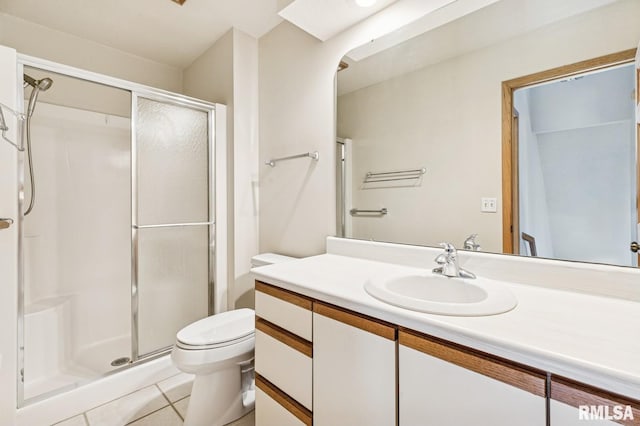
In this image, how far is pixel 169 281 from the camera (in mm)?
2031

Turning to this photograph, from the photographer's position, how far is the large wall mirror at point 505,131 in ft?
3.05

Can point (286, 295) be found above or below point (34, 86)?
below

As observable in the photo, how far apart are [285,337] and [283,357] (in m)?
0.08

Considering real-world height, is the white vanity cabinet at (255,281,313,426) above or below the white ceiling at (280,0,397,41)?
below

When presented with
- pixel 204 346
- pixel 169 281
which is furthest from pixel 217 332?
pixel 169 281

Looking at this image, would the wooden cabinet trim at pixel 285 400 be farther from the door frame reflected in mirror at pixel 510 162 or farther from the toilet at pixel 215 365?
the door frame reflected in mirror at pixel 510 162

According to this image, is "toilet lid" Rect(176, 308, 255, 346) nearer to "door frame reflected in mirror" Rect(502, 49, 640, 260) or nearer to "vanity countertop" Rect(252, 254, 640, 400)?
"vanity countertop" Rect(252, 254, 640, 400)

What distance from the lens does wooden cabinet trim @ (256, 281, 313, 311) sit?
105 cm

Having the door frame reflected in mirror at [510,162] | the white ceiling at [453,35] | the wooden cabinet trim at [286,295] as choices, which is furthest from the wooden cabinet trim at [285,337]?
the white ceiling at [453,35]

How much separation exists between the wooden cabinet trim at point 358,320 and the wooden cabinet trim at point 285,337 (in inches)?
6.0

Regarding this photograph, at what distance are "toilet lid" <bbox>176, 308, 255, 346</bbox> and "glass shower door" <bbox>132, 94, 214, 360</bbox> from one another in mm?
536

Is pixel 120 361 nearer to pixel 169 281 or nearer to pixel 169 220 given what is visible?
pixel 169 281

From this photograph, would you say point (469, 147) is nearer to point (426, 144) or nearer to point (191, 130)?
point (426, 144)

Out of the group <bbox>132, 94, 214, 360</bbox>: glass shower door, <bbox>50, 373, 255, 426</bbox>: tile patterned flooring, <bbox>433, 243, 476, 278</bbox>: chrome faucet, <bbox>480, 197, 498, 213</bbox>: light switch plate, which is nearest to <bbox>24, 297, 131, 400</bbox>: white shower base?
<bbox>50, 373, 255, 426</bbox>: tile patterned flooring
